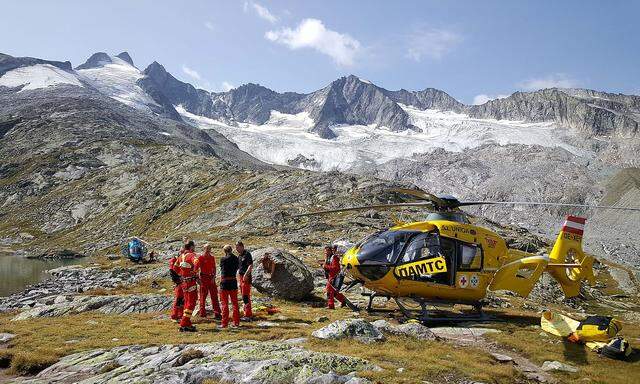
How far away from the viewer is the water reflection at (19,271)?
38.5 meters

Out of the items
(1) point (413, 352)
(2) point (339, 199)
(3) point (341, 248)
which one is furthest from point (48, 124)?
(1) point (413, 352)

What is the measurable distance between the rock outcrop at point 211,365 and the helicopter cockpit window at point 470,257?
8.27 m

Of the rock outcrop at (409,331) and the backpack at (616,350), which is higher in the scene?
the rock outcrop at (409,331)

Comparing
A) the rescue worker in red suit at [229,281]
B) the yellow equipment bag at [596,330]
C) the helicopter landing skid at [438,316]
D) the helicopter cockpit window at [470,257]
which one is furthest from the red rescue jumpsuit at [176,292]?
the yellow equipment bag at [596,330]

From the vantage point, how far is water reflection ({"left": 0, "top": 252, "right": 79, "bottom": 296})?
126 ft

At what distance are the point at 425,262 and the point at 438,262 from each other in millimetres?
472

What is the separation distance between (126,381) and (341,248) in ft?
98.5

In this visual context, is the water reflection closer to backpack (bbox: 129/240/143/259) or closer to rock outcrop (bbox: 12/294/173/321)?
backpack (bbox: 129/240/143/259)

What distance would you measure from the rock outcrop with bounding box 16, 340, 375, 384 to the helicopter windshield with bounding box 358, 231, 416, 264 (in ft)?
19.5

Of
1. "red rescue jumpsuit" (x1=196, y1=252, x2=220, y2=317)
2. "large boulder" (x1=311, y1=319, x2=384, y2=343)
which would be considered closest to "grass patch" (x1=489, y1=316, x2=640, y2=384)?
"large boulder" (x1=311, y1=319, x2=384, y2=343)

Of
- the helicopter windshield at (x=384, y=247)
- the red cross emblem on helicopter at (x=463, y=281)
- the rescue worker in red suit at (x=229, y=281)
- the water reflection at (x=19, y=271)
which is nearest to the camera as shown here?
the rescue worker in red suit at (x=229, y=281)

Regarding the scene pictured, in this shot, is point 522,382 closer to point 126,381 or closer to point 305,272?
point 126,381

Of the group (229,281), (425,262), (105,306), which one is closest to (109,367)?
(229,281)

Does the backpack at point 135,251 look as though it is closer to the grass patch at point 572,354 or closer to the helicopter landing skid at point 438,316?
the helicopter landing skid at point 438,316
